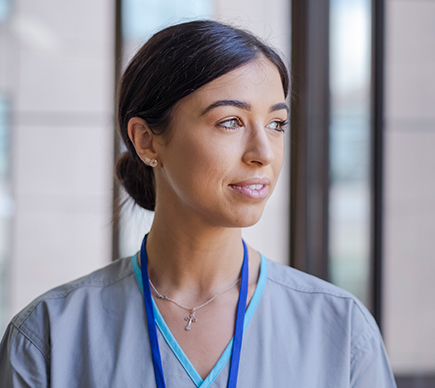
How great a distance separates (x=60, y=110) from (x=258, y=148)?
9.70 ft

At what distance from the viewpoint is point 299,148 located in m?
3.08

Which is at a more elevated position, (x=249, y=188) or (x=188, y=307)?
(x=249, y=188)

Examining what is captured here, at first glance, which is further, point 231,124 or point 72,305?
point 72,305

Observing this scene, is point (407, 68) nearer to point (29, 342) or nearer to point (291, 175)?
point (29, 342)

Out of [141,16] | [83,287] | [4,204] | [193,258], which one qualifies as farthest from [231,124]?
[4,204]

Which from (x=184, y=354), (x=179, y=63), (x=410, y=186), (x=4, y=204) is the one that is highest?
(x=179, y=63)

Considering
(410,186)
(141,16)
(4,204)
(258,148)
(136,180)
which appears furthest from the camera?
(4,204)

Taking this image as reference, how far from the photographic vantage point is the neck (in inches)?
48.2

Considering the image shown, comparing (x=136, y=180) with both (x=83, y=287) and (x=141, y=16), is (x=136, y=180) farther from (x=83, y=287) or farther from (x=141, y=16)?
(x=141, y=16)

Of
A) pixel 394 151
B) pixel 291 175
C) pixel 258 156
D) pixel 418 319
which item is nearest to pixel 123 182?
pixel 258 156

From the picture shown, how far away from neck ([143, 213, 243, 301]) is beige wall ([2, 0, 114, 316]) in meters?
2.47

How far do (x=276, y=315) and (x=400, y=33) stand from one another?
1.08 meters

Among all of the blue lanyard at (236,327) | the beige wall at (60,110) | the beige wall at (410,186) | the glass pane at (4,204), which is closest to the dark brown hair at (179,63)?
the blue lanyard at (236,327)

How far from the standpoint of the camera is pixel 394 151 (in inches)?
65.6
